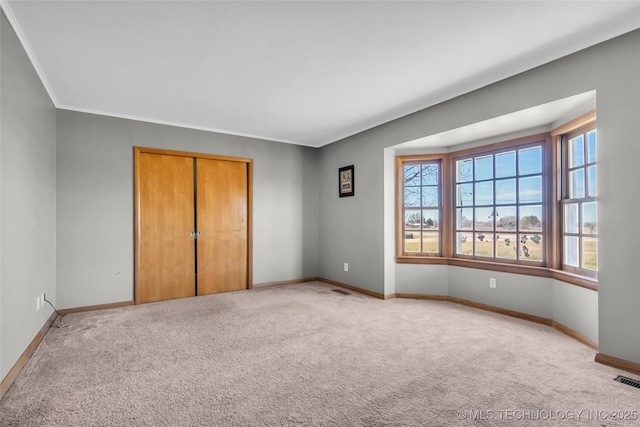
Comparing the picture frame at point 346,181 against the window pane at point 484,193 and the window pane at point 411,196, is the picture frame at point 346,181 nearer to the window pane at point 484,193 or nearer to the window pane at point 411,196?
the window pane at point 411,196

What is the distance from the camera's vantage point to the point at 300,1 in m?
2.00

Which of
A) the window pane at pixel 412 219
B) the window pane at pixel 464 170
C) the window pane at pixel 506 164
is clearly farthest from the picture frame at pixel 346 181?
the window pane at pixel 506 164

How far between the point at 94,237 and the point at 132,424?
9.67 ft

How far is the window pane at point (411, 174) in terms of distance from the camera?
461 centimetres

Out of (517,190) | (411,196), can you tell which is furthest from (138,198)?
(517,190)

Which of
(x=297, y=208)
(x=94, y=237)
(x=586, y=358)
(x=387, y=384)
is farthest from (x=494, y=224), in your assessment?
(x=94, y=237)

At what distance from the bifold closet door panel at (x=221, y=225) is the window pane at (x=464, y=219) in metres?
3.17

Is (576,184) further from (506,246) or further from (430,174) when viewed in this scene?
(430,174)

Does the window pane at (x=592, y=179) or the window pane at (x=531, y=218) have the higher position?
the window pane at (x=592, y=179)

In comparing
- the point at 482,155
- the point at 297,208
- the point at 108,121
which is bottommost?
the point at 297,208

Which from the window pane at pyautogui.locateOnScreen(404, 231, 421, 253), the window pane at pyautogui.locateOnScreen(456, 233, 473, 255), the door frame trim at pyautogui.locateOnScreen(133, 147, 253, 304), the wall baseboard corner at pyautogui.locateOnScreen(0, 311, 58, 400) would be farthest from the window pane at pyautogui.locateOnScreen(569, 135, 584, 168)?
the wall baseboard corner at pyautogui.locateOnScreen(0, 311, 58, 400)

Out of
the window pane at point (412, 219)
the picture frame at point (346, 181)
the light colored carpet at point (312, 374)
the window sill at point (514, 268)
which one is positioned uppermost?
the picture frame at point (346, 181)

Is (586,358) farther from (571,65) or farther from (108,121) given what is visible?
(108,121)

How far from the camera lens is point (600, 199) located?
2.49 m
